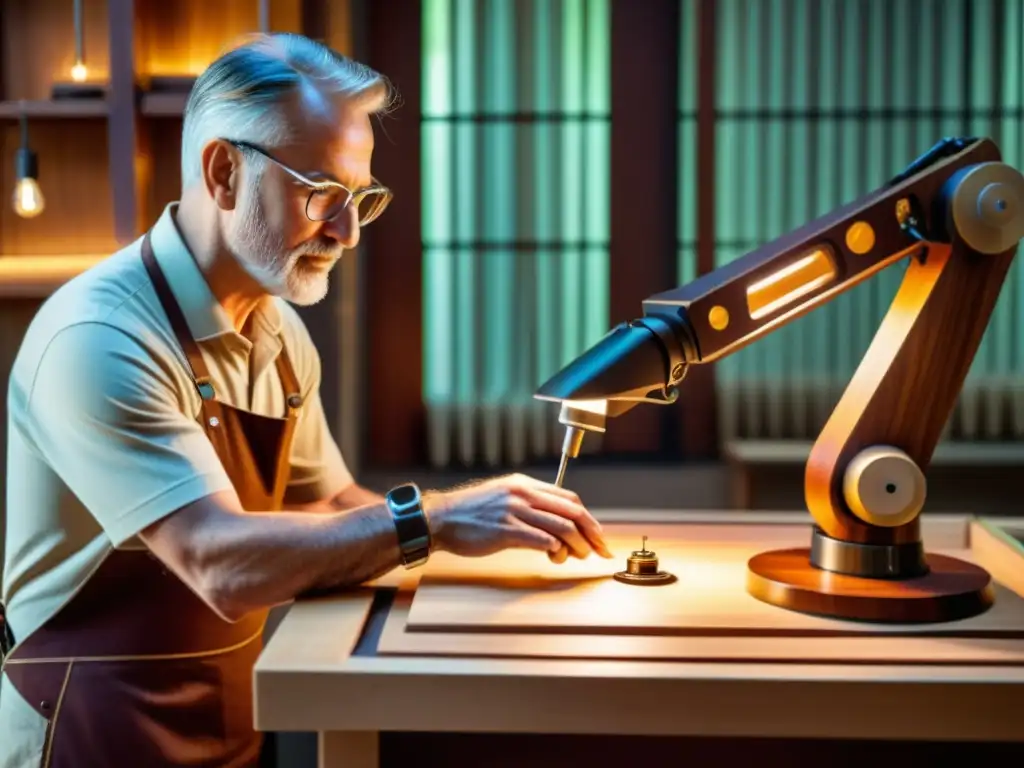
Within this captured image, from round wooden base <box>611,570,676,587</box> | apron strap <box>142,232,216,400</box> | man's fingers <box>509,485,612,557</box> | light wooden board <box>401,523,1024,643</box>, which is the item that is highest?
Result: apron strap <box>142,232,216,400</box>

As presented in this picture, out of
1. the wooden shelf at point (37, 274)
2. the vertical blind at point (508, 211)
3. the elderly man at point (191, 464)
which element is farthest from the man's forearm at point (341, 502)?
the vertical blind at point (508, 211)

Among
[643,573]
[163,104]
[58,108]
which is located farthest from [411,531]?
[58,108]

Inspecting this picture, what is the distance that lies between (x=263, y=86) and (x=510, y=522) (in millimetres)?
613

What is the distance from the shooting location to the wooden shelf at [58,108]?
2592mm

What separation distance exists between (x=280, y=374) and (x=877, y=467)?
0.83m

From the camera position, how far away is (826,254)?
1.22m

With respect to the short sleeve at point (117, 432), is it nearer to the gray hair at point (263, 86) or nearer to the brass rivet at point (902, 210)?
the gray hair at point (263, 86)

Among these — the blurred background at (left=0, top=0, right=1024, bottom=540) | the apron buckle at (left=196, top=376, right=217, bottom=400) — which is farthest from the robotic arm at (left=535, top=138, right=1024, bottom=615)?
the blurred background at (left=0, top=0, right=1024, bottom=540)

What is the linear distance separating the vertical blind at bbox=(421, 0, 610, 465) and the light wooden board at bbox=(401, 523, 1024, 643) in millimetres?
1964

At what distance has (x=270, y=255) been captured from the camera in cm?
146

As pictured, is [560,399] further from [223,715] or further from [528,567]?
[223,715]

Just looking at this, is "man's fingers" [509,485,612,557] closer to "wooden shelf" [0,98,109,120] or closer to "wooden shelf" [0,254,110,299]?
"wooden shelf" [0,254,110,299]

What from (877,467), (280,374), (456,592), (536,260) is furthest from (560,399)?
(536,260)

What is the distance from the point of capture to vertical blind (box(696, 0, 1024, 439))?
324cm
